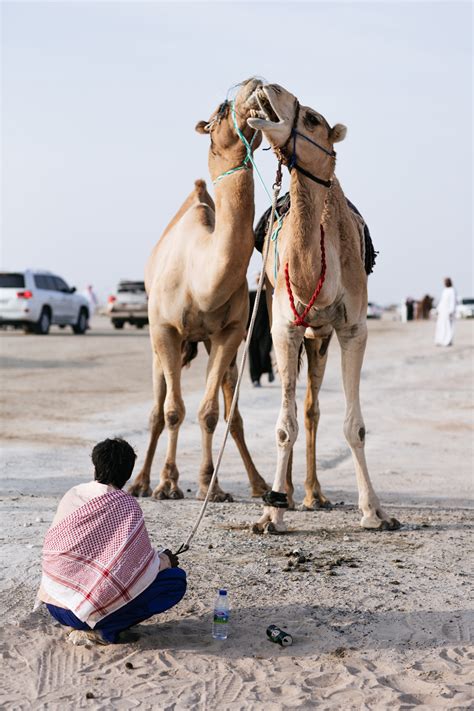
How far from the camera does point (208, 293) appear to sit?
315 inches

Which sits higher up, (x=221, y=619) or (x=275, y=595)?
(x=221, y=619)

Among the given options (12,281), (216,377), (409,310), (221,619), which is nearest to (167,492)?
(216,377)

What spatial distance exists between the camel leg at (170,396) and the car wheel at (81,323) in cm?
2465

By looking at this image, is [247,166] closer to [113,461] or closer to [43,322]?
[113,461]

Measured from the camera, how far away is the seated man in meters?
4.85

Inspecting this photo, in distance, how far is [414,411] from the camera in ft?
52.4

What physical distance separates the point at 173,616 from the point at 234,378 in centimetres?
406

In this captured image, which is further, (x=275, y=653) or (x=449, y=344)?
(x=449, y=344)

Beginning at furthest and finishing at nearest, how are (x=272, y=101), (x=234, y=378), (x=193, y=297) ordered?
(x=234, y=378)
(x=193, y=297)
(x=272, y=101)

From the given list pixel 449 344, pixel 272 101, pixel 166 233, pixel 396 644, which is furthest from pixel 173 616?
pixel 449 344

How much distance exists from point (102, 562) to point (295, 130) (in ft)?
9.80

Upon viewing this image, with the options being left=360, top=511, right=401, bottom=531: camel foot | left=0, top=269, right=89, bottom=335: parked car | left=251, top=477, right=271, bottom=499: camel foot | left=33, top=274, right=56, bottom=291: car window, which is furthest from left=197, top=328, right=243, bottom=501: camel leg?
left=33, top=274, right=56, bottom=291: car window

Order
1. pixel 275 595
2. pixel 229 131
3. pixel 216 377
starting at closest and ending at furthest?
1. pixel 275 595
2. pixel 229 131
3. pixel 216 377

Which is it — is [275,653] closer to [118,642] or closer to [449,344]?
[118,642]
